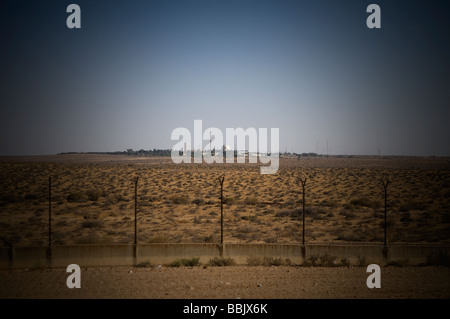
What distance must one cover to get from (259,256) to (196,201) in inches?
681

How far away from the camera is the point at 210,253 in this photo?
11234 mm

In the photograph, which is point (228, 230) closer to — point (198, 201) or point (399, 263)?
point (399, 263)

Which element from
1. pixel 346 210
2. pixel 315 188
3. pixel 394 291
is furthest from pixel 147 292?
pixel 315 188

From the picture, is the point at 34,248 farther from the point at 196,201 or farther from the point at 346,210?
the point at 346,210

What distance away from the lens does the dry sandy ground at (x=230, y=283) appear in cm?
877

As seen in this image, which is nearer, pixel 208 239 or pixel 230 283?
pixel 230 283

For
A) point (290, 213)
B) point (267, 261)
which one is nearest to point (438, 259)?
point (267, 261)

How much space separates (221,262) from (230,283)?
1.53m

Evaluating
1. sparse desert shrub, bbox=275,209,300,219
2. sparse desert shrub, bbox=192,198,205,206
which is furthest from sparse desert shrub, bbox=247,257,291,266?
sparse desert shrub, bbox=192,198,205,206

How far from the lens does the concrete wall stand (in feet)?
35.3

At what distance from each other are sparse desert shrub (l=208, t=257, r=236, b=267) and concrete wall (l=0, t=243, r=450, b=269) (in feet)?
0.48

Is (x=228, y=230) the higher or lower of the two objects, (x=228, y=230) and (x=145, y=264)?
the lower

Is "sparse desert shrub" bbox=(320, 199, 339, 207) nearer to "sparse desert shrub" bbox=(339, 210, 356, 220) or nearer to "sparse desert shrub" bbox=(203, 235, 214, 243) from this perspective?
"sparse desert shrub" bbox=(339, 210, 356, 220)

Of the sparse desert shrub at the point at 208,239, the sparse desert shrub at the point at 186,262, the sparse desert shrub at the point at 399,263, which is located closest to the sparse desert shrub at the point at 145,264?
the sparse desert shrub at the point at 186,262
